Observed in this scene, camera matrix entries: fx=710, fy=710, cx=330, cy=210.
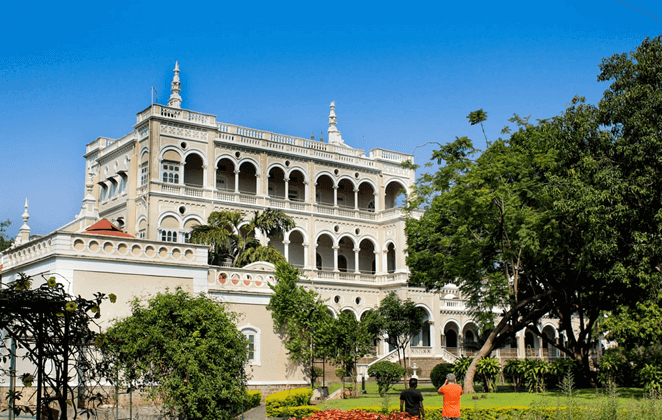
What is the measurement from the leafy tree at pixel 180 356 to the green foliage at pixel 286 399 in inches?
152

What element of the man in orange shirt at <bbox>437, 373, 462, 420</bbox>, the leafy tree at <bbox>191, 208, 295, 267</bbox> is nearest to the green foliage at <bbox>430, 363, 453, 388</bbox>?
the leafy tree at <bbox>191, 208, 295, 267</bbox>

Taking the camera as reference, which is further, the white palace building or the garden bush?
the white palace building

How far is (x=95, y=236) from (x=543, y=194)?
14118 mm

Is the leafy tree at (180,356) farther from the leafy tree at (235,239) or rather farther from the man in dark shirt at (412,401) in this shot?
the leafy tree at (235,239)

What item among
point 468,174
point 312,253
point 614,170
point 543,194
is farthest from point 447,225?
point 312,253

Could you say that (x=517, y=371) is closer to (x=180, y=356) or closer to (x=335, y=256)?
(x=180, y=356)

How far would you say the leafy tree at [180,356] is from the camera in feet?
51.7

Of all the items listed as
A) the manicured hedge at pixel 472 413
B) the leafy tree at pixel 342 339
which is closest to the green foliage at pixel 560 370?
the leafy tree at pixel 342 339

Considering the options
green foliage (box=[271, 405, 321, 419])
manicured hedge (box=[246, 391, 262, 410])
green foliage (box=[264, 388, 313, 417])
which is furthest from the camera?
manicured hedge (box=[246, 391, 262, 410])

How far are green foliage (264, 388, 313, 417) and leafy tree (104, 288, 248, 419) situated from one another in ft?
12.7

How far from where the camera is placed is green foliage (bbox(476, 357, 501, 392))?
25763mm

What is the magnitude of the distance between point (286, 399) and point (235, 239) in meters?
17.8

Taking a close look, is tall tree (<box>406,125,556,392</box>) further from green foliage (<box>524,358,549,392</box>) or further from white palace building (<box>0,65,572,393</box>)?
white palace building (<box>0,65,572,393</box>)

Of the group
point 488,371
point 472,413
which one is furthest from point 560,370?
point 472,413
